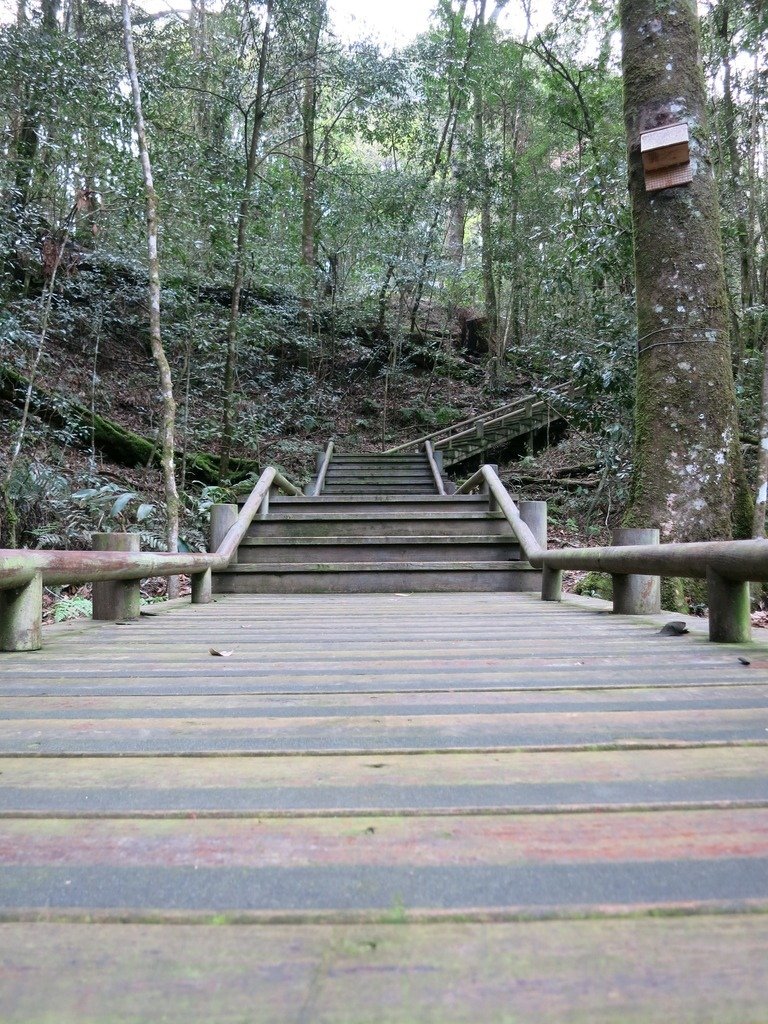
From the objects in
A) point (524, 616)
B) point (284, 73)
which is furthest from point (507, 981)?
point (284, 73)

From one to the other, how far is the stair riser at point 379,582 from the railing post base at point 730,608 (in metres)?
2.54

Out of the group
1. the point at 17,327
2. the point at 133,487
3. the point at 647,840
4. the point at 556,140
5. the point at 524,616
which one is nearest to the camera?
the point at 647,840

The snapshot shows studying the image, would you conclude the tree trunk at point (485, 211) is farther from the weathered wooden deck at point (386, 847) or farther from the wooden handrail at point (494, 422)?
the weathered wooden deck at point (386, 847)

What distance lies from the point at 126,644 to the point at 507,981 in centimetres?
233

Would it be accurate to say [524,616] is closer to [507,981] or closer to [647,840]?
[647,840]

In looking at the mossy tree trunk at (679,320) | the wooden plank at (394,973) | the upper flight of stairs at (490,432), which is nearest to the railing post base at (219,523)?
the mossy tree trunk at (679,320)

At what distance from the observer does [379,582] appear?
5176 mm

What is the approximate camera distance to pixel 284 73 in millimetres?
10508

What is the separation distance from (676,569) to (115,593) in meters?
2.70

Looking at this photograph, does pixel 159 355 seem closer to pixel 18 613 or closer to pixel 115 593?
pixel 115 593

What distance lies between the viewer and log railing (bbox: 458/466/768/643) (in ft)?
7.64

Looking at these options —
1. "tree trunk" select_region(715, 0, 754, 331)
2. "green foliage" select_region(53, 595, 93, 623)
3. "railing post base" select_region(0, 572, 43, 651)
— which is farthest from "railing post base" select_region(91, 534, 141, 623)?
"tree trunk" select_region(715, 0, 754, 331)

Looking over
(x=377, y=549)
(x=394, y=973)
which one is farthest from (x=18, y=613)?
(x=377, y=549)

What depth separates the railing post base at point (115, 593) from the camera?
3.35 m
